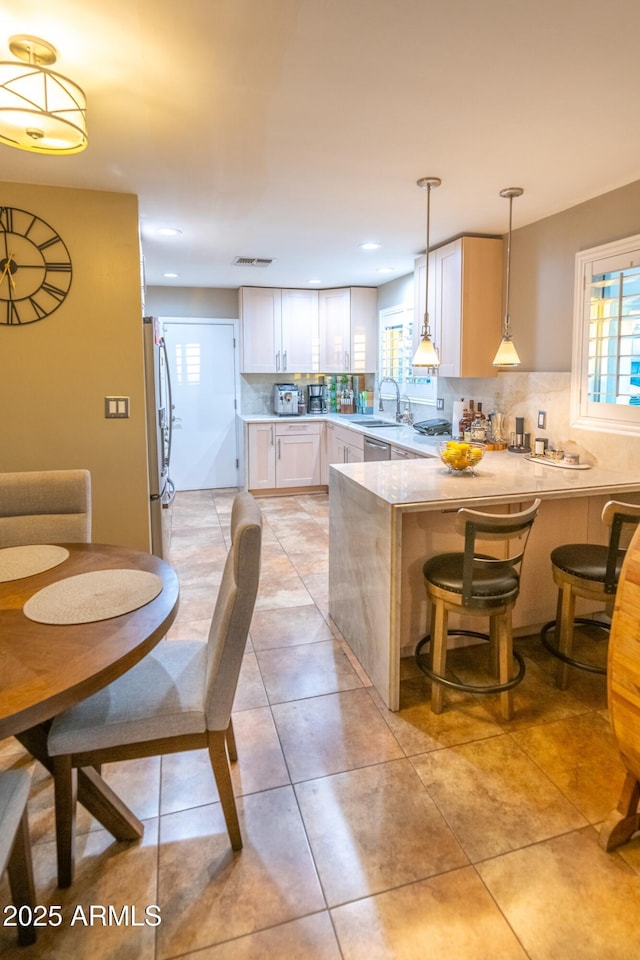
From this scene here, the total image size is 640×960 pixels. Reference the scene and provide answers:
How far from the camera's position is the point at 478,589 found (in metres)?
2.10

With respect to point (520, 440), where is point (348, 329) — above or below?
above

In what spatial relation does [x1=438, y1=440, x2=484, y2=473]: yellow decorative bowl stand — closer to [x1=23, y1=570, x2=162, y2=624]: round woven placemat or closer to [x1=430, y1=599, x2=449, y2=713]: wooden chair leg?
[x1=430, y1=599, x2=449, y2=713]: wooden chair leg

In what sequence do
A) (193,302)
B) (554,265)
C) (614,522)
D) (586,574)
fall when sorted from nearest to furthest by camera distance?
(614,522), (586,574), (554,265), (193,302)

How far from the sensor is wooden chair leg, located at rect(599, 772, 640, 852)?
1601mm

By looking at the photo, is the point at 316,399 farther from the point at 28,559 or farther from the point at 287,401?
the point at 28,559

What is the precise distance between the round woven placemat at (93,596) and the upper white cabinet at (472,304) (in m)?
2.82

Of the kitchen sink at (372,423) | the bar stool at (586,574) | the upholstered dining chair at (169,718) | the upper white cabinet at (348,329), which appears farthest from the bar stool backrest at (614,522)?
the upper white cabinet at (348,329)

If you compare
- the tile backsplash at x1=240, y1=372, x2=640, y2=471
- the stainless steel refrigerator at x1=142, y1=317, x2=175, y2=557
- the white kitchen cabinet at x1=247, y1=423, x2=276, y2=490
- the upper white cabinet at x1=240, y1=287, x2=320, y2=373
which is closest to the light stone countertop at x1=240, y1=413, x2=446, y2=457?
the white kitchen cabinet at x1=247, y1=423, x2=276, y2=490

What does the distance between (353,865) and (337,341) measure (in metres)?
5.38

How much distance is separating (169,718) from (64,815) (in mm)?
369

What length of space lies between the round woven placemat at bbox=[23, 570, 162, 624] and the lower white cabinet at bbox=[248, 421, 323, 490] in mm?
4228

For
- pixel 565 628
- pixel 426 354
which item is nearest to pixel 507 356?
pixel 426 354

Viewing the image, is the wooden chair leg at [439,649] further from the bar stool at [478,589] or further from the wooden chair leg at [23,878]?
the wooden chair leg at [23,878]

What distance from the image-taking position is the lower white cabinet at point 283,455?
235 inches
